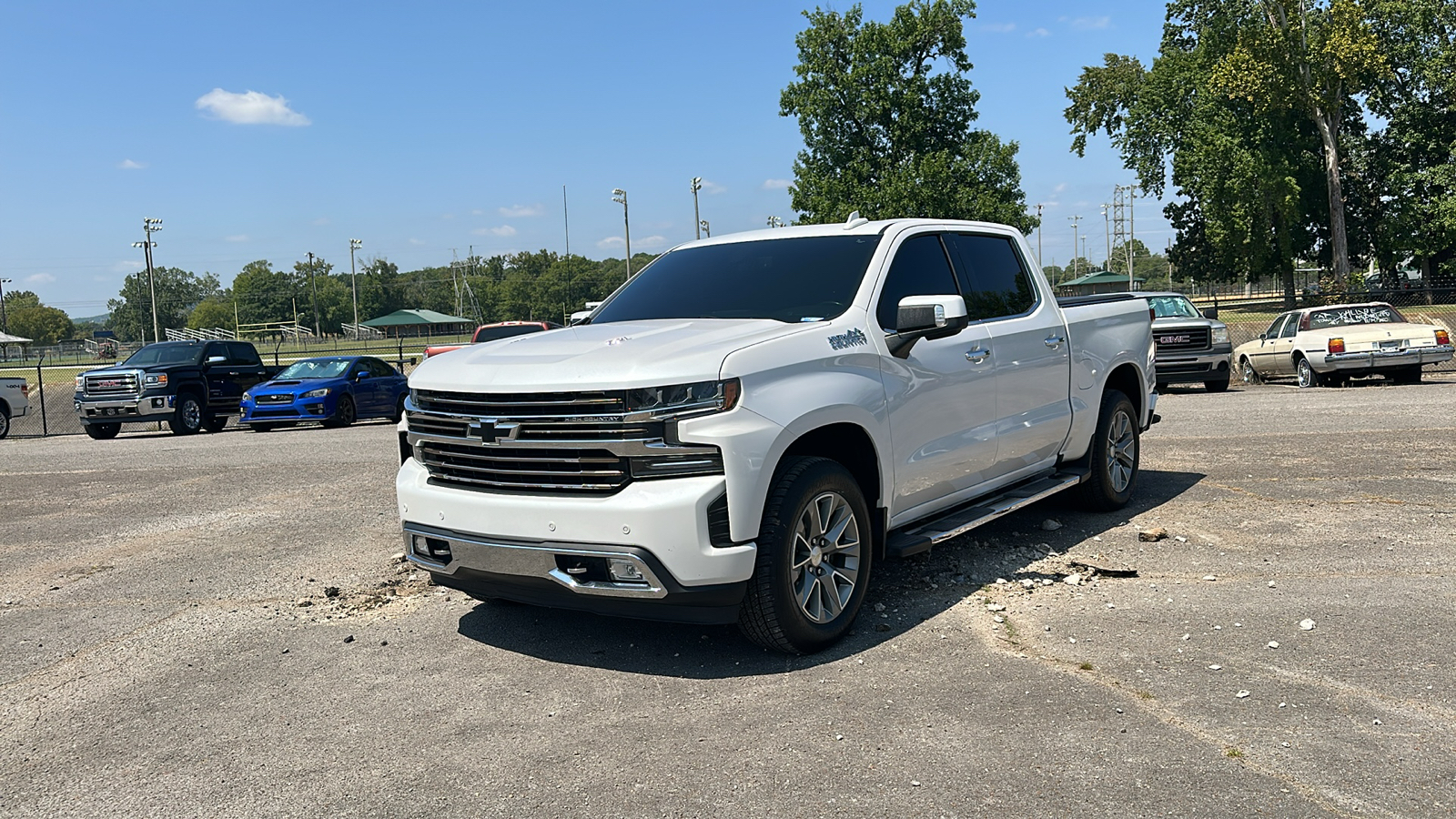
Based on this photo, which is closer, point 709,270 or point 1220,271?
point 709,270

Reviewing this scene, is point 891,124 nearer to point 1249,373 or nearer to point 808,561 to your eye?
point 1249,373

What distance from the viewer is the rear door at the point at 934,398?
553cm

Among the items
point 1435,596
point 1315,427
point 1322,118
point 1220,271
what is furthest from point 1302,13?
point 1435,596

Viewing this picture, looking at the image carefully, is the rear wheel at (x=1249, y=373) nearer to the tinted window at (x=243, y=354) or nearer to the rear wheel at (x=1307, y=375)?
the rear wheel at (x=1307, y=375)

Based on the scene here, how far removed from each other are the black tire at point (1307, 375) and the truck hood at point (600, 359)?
694 inches

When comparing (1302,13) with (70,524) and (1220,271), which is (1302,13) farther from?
(70,524)

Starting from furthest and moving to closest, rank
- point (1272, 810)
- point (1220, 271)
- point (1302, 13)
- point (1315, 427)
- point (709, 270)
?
point (1220, 271) → point (1302, 13) → point (1315, 427) → point (709, 270) → point (1272, 810)

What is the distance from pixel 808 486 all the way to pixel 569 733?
1449 mm

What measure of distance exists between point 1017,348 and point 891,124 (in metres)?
48.0

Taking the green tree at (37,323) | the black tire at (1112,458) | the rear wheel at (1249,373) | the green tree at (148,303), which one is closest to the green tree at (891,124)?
the rear wheel at (1249,373)

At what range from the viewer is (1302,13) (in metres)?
42.7

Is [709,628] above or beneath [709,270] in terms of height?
beneath

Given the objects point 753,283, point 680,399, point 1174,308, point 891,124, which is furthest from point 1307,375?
point 891,124

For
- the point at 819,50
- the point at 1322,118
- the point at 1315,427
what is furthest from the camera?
the point at 819,50
